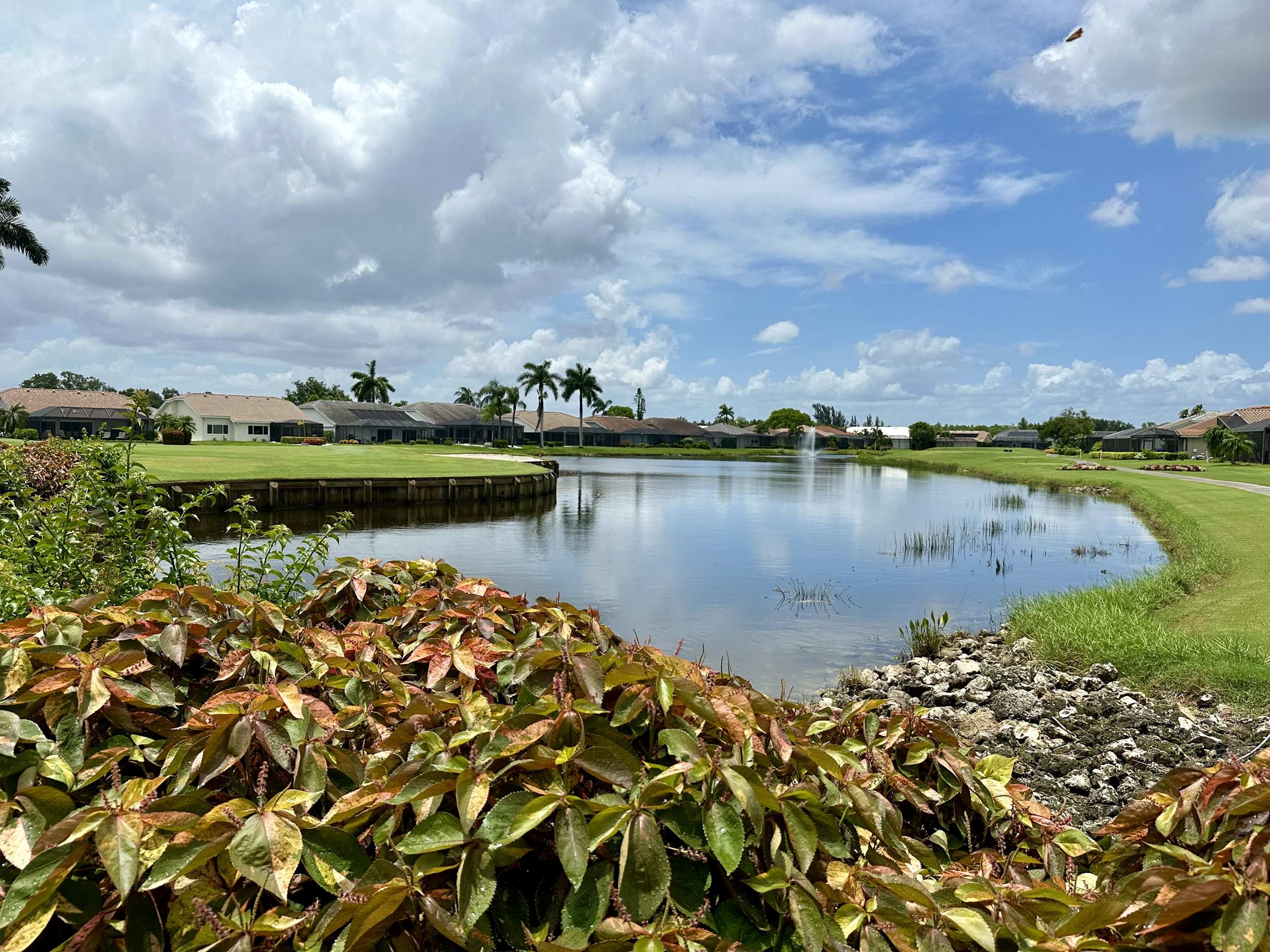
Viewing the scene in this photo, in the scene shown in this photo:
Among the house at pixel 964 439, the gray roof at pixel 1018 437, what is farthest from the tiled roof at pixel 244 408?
the gray roof at pixel 1018 437

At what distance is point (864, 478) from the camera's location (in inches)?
2296

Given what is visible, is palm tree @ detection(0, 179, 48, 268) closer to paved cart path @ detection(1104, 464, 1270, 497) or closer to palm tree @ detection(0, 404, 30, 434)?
palm tree @ detection(0, 404, 30, 434)

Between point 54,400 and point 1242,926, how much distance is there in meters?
107

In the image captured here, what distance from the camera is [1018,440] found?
497 ft

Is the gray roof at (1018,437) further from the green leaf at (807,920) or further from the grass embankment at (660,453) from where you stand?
the green leaf at (807,920)

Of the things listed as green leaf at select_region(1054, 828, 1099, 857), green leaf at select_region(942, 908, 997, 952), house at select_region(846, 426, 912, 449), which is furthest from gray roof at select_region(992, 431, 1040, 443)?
green leaf at select_region(942, 908, 997, 952)

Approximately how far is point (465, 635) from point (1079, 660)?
1000cm

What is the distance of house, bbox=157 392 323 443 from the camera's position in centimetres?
8888

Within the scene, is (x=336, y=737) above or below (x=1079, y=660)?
above

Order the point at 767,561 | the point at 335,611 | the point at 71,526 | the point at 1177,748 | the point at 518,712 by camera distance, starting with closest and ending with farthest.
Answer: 1. the point at 518,712
2. the point at 335,611
3. the point at 71,526
4. the point at 1177,748
5. the point at 767,561

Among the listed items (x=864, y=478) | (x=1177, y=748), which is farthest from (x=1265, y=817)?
(x=864, y=478)

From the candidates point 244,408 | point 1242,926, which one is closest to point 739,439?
point 244,408

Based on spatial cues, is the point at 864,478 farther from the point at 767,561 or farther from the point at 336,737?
the point at 336,737

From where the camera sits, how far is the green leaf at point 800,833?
5.61 ft
